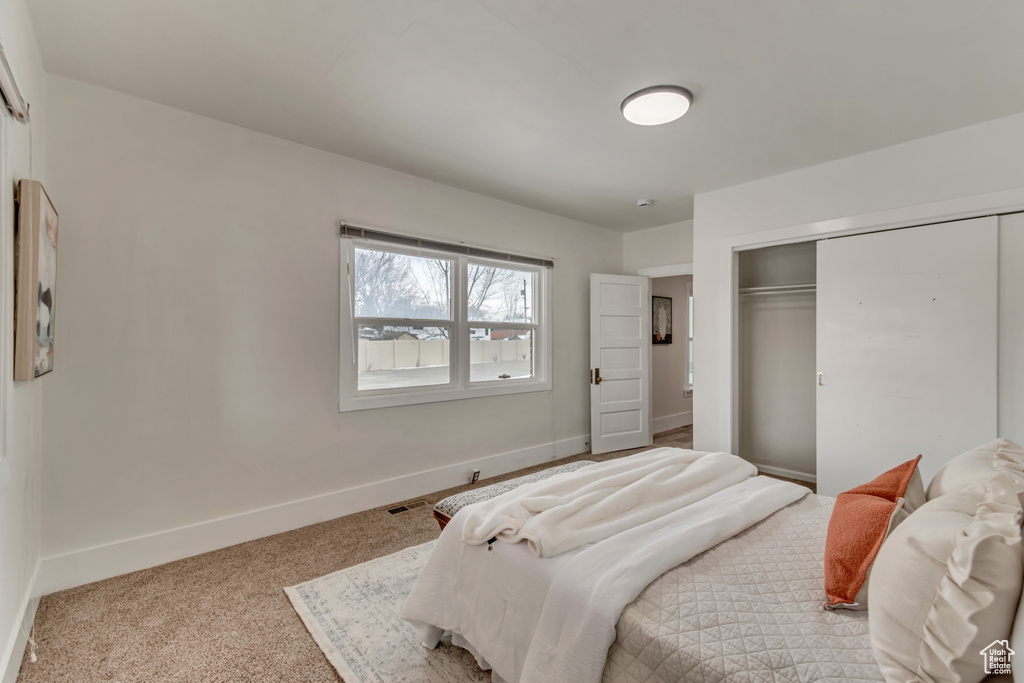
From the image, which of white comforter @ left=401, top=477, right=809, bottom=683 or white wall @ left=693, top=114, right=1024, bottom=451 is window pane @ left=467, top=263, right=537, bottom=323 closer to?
white wall @ left=693, top=114, right=1024, bottom=451

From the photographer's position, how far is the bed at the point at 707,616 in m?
1.05

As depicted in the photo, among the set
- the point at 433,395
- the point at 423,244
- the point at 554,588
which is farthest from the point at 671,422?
the point at 554,588

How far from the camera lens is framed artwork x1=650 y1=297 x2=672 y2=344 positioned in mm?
6152

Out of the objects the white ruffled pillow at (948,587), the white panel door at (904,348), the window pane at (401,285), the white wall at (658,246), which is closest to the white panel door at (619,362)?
the white wall at (658,246)

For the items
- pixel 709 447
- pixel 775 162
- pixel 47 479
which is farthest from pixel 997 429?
pixel 47 479

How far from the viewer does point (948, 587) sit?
2.92 ft

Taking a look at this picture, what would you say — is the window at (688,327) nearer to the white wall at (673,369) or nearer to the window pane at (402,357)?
the white wall at (673,369)

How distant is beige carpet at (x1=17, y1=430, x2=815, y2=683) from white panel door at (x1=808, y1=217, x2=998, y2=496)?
10.0 ft

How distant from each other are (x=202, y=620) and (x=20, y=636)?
0.60 metres

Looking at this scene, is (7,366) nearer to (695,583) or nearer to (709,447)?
(695,583)

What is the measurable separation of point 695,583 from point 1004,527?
0.71 m

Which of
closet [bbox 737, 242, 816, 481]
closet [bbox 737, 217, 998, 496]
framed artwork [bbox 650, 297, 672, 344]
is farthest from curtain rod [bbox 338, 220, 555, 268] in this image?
closet [bbox 737, 217, 998, 496]

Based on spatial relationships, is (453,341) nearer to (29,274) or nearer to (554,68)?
(554,68)

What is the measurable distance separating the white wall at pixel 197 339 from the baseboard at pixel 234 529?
1 cm
